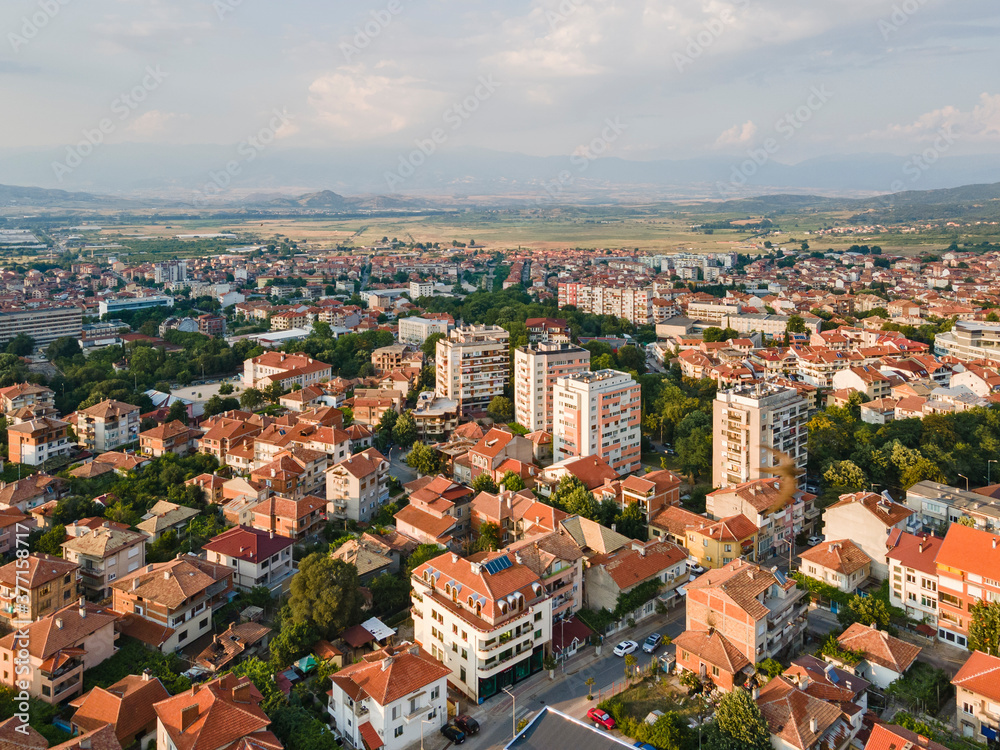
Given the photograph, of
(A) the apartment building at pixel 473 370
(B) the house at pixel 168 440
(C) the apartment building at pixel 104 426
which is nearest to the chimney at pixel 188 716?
(B) the house at pixel 168 440

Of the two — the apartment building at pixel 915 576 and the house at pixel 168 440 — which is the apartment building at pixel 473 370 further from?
the apartment building at pixel 915 576

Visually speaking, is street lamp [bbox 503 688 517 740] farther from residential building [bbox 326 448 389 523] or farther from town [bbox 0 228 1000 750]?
residential building [bbox 326 448 389 523]

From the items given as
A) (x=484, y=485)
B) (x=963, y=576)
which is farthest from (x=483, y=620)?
(x=963, y=576)

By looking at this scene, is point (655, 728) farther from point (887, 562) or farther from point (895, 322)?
point (895, 322)

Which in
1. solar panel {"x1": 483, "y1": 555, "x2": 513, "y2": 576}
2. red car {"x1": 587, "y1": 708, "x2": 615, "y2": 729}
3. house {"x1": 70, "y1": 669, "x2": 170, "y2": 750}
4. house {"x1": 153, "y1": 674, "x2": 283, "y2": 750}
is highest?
solar panel {"x1": 483, "y1": 555, "x2": 513, "y2": 576}

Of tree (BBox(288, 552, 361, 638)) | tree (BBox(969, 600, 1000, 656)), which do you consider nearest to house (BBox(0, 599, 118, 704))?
tree (BBox(288, 552, 361, 638))

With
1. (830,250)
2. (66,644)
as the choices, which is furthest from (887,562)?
(830,250)
